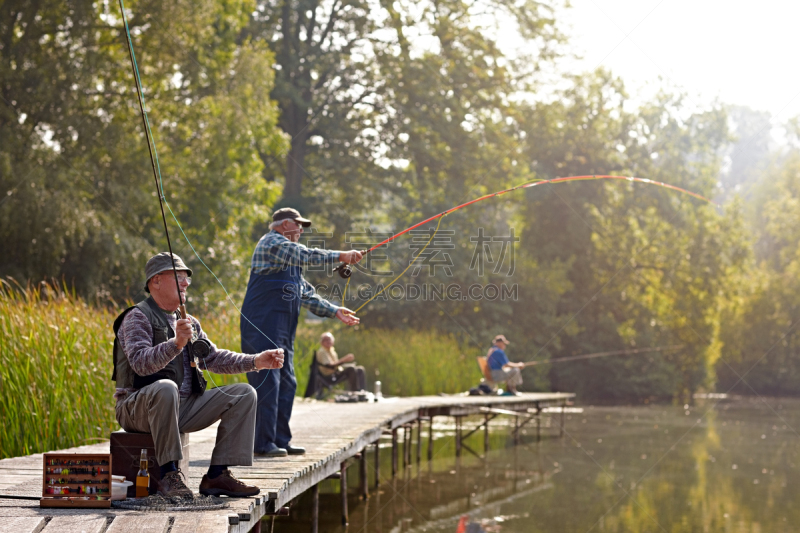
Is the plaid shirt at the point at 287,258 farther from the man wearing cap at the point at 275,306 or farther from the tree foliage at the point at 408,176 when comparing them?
the tree foliage at the point at 408,176

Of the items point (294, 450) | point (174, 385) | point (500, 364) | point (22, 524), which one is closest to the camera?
point (22, 524)

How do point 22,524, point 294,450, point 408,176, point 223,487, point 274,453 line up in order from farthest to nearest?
point 408,176
point 294,450
point 274,453
point 223,487
point 22,524

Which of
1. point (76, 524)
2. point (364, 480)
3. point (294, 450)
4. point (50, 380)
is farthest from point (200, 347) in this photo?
point (364, 480)

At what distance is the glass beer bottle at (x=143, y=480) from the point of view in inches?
166

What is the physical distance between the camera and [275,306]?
5859 mm

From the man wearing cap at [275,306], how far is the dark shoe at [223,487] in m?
1.31

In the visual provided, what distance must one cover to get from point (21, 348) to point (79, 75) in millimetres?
9229

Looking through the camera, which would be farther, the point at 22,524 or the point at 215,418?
the point at 215,418

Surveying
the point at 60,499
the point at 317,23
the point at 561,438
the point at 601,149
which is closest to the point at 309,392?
the point at 561,438

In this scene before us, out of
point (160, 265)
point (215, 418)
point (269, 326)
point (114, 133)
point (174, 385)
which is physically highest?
point (114, 133)

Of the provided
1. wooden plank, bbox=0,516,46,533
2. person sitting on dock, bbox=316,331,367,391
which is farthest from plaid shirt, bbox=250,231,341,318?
person sitting on dock, bbox=316,331,367,391

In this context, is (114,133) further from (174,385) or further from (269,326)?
(174,385)

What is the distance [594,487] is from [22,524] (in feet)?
25.1

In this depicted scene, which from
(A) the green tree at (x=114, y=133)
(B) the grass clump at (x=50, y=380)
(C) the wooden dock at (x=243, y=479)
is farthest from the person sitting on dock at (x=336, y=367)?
(B) the grass clump at (x=50, y=380)
